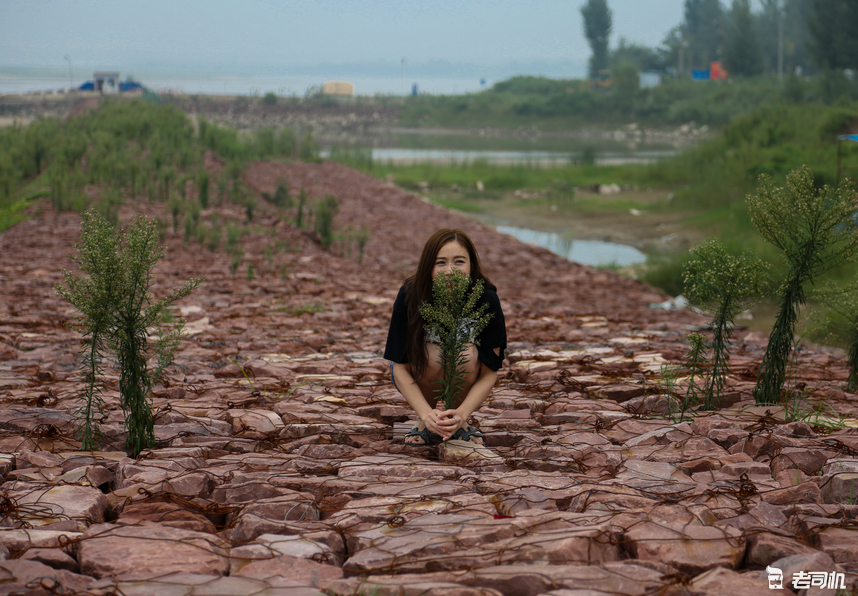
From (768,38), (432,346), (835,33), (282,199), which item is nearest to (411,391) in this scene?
(432,346)

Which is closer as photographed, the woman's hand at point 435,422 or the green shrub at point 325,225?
the woman's hand at point 435,422

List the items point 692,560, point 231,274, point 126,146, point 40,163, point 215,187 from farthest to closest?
point 126,146 → point 40,163 → point 215,187 → point 231,274 → point 692,560

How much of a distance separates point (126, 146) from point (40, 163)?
2.60m

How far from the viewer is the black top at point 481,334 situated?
3.59 m

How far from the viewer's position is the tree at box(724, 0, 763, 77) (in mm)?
61344

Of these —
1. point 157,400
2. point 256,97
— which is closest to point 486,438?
point 157,400

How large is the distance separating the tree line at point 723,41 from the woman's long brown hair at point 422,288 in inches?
2464

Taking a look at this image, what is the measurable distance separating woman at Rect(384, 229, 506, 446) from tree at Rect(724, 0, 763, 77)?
216 ft

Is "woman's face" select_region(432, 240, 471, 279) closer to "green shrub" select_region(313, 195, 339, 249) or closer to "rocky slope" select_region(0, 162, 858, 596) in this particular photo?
"rocky slope" select_region(0, 162, 858, 596)

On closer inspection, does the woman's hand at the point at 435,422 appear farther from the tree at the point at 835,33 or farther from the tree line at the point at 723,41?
the tree line at the point at 723,41

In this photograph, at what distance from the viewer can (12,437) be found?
11.4ft

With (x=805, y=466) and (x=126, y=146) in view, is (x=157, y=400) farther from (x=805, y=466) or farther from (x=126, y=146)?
(x=126, y=146)

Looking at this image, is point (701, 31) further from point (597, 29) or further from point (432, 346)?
point (432, 346)

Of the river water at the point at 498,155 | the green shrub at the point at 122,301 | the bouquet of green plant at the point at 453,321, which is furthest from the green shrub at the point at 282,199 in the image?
the river water at the point at 498,155
